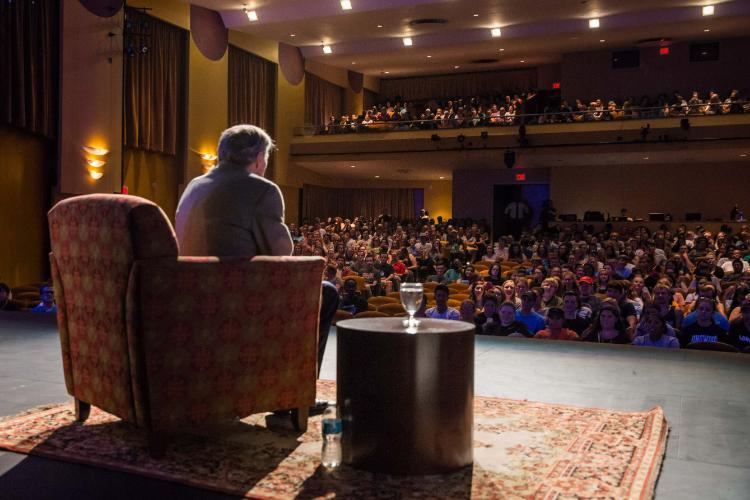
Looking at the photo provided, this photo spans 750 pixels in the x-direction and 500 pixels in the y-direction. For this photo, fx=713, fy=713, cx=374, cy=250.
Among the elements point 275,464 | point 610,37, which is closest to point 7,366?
point 275,464

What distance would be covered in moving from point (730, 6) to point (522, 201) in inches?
277

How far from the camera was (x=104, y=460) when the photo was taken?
228 cm

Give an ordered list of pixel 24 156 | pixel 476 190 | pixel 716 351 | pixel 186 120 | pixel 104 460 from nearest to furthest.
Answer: pixel 104 460 → pixel 716 351 → pixel 24 156 → pixel 186 120 → pixel 476 190

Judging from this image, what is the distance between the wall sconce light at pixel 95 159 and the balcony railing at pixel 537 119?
23.1 feet

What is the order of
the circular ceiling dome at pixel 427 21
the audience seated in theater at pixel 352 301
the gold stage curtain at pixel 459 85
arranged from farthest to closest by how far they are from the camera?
the gold stage curtain at pixel 459 85 < the circular ceiling dome at pixel 427 21 < the audience seated in theater at pixel 352 301

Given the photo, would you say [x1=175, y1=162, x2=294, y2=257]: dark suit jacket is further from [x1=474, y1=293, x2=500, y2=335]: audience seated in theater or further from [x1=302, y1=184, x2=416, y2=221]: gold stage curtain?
[x1=302, y1=184, x2=416, y2=221]: gold stage curtain

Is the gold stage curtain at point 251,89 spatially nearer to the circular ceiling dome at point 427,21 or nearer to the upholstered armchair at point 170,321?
the circular ceiling dome at point 427,21

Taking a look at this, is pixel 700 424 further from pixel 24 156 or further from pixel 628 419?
pixel 24 156

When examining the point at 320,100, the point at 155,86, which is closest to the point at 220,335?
the point at 155,86

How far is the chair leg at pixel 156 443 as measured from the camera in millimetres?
2289

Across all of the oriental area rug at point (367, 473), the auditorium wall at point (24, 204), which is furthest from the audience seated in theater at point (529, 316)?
the auditorium wall at point (24, 204)

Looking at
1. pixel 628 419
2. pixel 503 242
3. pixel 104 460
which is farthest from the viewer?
pixel 503 242

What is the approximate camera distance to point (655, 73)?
17.5m

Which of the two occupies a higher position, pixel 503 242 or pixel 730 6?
pixel 730 6
